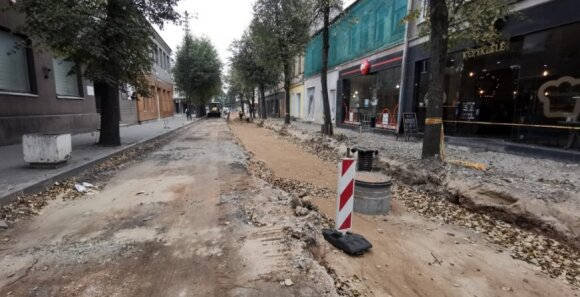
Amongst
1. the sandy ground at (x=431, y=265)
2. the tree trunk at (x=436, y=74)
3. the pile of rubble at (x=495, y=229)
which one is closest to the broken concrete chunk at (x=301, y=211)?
the sandy ground at (x=431, y=265)

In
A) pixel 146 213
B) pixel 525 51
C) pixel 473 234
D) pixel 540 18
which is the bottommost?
pixel 473 234

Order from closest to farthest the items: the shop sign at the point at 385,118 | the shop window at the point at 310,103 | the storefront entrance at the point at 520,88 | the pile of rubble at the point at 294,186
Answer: the pile of rubble at the point at 294,186, the storefront entrance at the point at 520,88, the shop sign at the point at 385,118, the shop window at the point at 310,103

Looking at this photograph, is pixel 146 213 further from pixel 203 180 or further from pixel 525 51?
pixel 525 51

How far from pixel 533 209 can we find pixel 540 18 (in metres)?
6.07

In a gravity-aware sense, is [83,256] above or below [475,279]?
above

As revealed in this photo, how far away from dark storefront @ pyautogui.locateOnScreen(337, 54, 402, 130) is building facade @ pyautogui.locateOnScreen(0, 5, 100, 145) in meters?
12.2

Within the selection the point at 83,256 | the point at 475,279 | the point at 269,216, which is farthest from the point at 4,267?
the point at 475,279

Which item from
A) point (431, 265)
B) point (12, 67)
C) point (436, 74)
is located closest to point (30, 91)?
point (12, 67)

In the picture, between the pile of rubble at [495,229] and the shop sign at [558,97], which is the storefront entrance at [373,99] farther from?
the pile of rubble at [495,229]

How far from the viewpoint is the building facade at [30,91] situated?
952cm

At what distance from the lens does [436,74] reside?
22.9ft

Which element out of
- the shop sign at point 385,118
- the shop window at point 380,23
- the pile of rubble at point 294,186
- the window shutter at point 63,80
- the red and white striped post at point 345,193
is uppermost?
the shop window at point 380,23

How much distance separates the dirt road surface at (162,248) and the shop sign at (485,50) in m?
8.32

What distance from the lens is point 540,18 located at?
7621 mm
